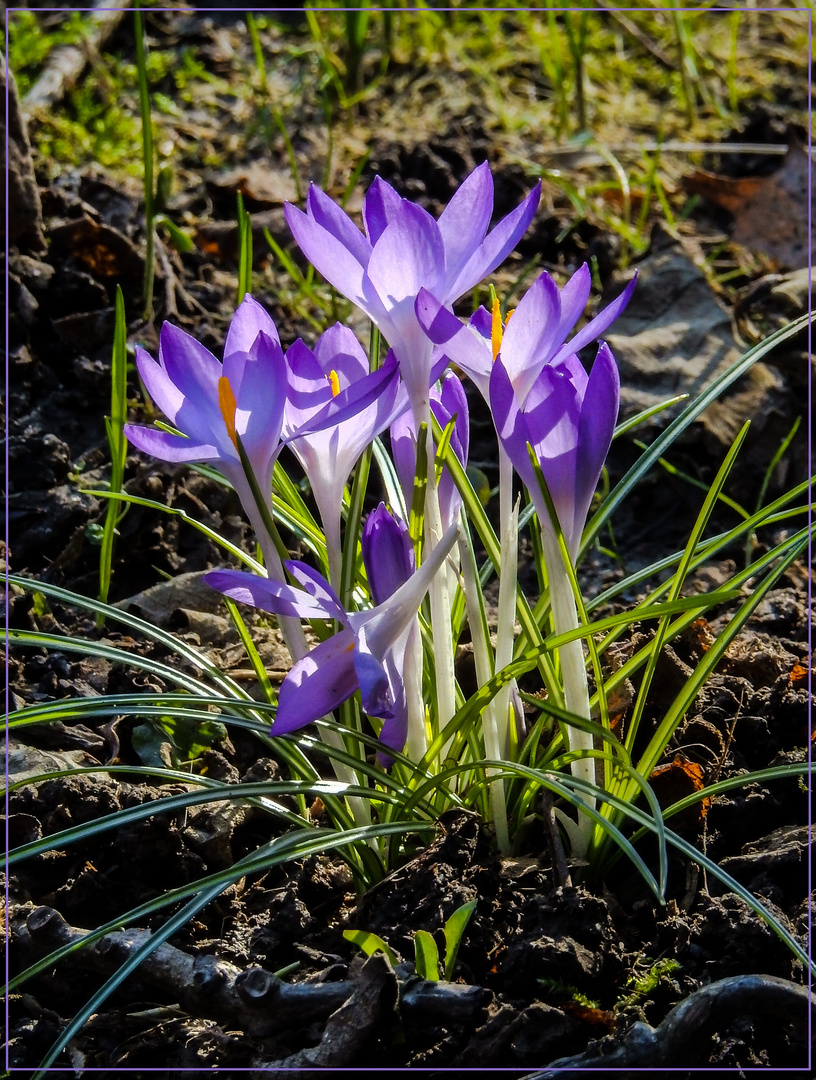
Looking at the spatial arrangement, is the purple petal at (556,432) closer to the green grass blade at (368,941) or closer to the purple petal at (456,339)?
the purple petal at (456,339)

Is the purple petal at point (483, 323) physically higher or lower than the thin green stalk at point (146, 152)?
lower

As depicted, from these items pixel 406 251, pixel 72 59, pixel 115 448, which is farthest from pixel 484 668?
pixel 72 59

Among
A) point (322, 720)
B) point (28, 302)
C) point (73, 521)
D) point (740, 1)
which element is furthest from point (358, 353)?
point (740, 1)

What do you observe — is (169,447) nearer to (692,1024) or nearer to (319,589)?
(319,589)

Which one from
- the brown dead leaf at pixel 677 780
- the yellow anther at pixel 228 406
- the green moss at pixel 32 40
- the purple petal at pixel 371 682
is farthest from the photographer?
the green moss at pixel 32 40

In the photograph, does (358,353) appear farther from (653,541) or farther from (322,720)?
(653,541)

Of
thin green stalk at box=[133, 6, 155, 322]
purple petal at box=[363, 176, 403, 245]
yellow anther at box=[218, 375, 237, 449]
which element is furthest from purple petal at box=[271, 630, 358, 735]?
thin green stalk at box=[133, 6, 155, 322]

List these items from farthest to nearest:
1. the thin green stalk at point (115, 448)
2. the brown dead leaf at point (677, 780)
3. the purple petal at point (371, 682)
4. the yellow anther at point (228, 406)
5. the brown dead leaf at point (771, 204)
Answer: the brown dead leaf at point (771, 204) → the thin green stalk at point (115, 448) → the brown dead leaf at point (677, 780) → the yellow anther at point (228, 406) → the purple petal at point (371, 682)

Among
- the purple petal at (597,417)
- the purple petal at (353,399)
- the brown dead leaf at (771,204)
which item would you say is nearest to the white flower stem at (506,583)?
the purple petal at (597,417)

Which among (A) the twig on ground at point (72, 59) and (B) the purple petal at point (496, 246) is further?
(A) the twig on ground at point (72, 59)
